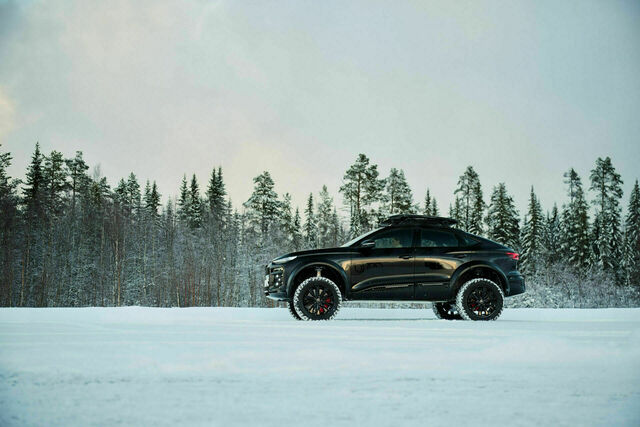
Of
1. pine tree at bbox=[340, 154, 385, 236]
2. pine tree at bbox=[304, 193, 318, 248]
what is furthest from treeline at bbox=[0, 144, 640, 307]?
pine tree at bbox=[304, 193, 318, 248]

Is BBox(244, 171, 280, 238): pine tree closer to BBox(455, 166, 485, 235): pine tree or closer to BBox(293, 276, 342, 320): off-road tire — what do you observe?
BBox(455, 166, 485, 235): pine tree

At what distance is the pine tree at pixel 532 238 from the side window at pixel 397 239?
60.5 m

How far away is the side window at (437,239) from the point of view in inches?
436

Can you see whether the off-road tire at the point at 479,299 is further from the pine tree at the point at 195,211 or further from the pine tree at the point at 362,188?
the pine tree at the point at 195,211

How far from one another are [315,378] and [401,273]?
6.20m

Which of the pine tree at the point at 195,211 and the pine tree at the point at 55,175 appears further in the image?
the pine tree at the point at 195,211

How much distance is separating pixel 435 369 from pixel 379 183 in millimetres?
53547

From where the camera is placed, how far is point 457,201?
226 feet

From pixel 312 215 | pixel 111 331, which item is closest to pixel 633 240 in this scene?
pixel 312 215

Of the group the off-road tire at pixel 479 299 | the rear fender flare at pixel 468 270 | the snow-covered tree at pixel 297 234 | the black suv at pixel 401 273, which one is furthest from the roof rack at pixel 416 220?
the snow-covered tree at pixel 297 234

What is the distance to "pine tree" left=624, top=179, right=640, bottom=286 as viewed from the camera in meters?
60.2

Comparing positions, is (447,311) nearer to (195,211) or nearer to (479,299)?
(479,299)

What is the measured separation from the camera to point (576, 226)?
67.4 meters

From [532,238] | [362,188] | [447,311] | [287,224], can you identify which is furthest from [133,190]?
[447,311]
